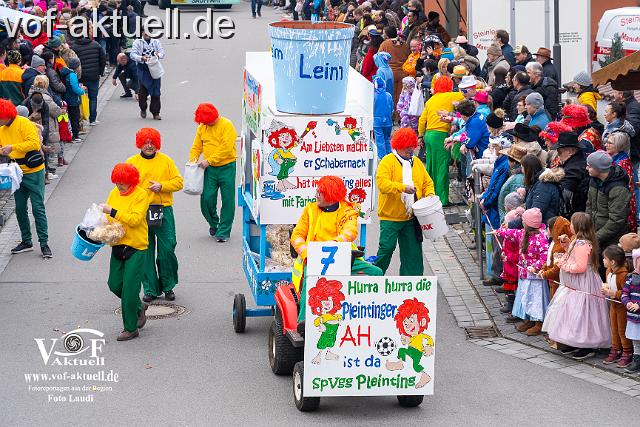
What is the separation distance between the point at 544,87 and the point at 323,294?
25.4ft

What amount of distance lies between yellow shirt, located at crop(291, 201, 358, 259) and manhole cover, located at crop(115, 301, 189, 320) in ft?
9.12

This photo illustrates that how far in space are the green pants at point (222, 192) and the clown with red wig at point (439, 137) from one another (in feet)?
10.1

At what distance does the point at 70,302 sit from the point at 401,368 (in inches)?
189

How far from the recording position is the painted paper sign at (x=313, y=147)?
36.9 ft

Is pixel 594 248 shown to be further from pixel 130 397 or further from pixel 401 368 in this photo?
pixel 130 397

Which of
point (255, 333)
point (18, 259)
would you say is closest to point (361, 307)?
point (255, 333)

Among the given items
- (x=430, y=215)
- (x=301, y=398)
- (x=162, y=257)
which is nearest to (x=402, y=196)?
(x=430, y=215)

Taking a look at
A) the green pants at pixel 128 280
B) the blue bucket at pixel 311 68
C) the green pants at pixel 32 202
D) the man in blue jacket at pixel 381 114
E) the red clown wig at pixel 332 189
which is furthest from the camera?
the man in blue jacket at pixel 381 114

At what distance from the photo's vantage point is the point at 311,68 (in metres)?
11.3

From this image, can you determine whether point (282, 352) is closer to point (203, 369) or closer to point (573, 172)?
point (203, 369)

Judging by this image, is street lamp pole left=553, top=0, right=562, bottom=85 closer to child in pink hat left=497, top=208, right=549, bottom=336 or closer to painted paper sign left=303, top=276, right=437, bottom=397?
child in pink hat left=497, top=208, right=549, bottom=336

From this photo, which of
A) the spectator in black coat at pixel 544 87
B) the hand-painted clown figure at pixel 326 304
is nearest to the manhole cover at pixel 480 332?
the hand-painted clown figure at pixel 326 304

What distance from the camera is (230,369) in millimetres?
11281

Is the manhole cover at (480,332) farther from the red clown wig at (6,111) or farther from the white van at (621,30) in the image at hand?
the white van at (621,30)
